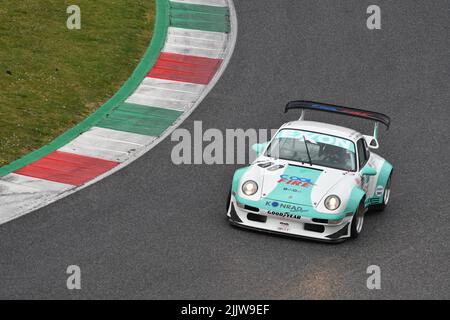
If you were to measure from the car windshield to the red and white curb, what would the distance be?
2575 millimetres

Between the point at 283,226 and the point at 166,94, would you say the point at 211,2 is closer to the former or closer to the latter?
the point at 166,94

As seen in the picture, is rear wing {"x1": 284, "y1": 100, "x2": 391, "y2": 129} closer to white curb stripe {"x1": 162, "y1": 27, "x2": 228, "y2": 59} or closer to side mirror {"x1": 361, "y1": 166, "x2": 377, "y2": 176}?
side mirror {"x1": 361, "y1": 166, "x2": 377, "y2": 176}

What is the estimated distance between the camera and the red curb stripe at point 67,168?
14453 mm

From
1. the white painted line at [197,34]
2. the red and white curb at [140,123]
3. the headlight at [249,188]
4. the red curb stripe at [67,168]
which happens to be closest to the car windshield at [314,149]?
the headlight at [249,188]

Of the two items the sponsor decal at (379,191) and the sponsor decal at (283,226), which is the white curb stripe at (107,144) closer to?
the sponsor decal at (283,226)

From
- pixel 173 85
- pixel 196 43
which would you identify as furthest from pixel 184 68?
pixel 196 43

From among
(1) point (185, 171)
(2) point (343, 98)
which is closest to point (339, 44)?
(2) point (343, 98)

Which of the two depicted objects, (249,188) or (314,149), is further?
(314,149)

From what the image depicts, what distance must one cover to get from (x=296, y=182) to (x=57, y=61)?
7.23 metres

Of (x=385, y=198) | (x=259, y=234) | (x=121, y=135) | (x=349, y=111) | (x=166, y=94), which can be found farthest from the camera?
(x=166, y=94)

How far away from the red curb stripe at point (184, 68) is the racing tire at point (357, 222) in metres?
5.98

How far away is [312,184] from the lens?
43.0 feet
